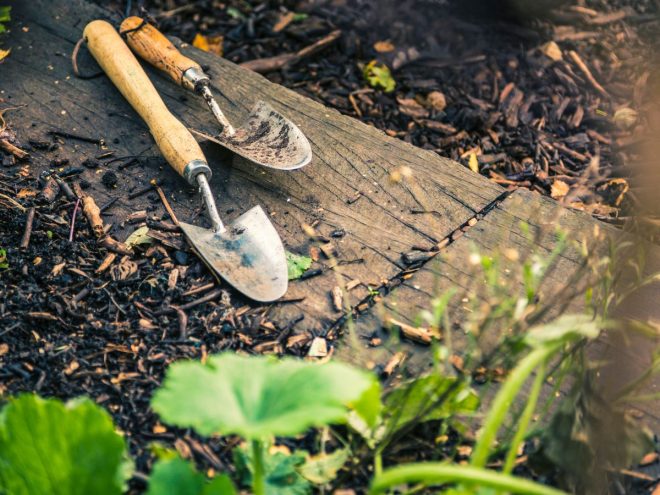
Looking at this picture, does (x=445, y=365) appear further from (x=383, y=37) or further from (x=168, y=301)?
(x=383, y=37)

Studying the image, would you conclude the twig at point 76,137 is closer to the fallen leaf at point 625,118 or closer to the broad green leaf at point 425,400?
the broad green leaf at point 425,400

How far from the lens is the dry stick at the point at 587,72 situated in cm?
347

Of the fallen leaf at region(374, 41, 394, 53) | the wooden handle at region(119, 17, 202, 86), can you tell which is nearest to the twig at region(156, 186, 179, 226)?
the wooden handle at region(119, 17, 202, 86)

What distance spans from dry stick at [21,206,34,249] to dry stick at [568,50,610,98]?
8.40 ft

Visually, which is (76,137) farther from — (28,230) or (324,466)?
(324,466)

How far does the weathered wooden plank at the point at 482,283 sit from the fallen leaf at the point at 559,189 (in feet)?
1.92

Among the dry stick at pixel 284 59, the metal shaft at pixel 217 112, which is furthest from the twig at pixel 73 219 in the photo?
the dry stick at pixel 284 59

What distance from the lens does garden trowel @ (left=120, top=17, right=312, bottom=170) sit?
244 centimetres

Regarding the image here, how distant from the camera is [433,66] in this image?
3.52 meters

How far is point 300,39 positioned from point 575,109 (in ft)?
4.43

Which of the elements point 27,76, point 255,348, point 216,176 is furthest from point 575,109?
point 27,76

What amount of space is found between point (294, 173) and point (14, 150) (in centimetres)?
96

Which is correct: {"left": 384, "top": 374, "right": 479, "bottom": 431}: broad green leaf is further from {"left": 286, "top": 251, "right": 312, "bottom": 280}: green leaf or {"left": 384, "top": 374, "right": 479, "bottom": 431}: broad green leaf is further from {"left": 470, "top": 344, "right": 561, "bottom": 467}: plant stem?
{"left": 286, "top": 251, "right": 312, "bottom": 280}: green leaf

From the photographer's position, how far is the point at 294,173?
8.11 ft
